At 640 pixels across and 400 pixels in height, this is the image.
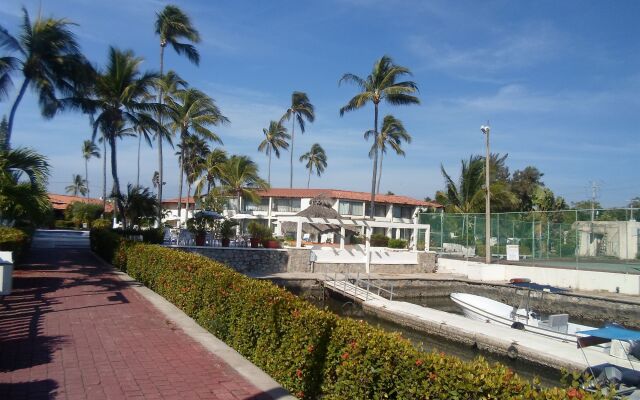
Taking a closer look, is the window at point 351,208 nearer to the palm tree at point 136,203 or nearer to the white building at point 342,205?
the white building at point 342,205

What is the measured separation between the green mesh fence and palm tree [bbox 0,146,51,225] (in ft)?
77.9

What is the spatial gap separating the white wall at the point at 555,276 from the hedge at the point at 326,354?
21.0m

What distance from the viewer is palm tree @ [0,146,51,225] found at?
12.8 metres

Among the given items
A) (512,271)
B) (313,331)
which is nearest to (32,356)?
(313,331)

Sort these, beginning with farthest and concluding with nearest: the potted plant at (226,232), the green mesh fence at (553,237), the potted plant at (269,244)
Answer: the potted plant at (269,244) < the potted plant at (226,232) < the green mesh fence at (553,237)

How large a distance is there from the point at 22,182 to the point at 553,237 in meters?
25.8

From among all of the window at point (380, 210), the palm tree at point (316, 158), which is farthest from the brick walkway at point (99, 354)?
the palm tree at point (316, 158)

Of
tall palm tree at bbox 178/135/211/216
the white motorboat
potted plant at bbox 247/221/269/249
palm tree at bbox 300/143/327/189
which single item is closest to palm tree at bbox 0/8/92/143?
potted plant at bbox 247/221/269/249

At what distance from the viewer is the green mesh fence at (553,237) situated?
24.5 m

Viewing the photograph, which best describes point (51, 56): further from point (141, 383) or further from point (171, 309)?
point (141, 383)

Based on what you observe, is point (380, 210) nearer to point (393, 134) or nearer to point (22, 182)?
point (393, 134)

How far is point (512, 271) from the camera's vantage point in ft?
90.9

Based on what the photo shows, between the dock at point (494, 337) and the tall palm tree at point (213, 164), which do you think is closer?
the dock at point (494, 337)

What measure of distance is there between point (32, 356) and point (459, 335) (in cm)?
1232
